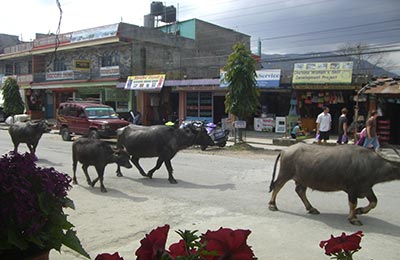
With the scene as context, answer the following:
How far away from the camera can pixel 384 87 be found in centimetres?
1611

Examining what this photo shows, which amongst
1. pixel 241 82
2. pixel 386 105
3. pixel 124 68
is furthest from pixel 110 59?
pixel 386 105

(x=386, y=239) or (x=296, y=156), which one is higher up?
(x=296, y=156)

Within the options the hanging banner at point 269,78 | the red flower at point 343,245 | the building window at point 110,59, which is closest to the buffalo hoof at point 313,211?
the red flower at point 343,245

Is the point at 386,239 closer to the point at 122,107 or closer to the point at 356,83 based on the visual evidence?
the point at 356,83

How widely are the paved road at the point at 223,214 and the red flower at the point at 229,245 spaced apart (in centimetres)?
324

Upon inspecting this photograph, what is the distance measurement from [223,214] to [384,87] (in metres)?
12.1

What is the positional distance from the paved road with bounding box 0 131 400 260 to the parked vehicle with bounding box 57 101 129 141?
29.6 feet

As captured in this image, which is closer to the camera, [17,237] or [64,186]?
[17,237]

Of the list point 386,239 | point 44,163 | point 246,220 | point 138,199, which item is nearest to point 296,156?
point 246,220

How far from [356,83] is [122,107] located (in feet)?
55.6

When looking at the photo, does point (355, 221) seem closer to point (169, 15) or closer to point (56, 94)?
point (56, 94)

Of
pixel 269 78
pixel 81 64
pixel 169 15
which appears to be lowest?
pixel 269 78

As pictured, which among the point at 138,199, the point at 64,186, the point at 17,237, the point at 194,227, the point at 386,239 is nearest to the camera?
the point at 17,237

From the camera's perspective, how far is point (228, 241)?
1.74 meters
